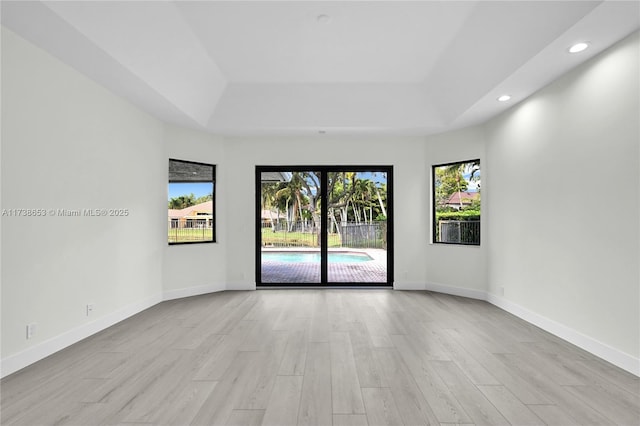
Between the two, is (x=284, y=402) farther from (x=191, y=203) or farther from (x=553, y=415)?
(x=191, y=203)

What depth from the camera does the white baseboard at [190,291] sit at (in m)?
5.24

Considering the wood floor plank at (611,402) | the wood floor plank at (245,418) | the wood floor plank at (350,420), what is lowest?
the wood floor plank at (611,402)

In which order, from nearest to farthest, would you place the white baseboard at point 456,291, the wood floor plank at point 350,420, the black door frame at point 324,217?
the wood floor plank at point 350,420 → the white baseboard at point 456,291 → the black door frame at point 324,217

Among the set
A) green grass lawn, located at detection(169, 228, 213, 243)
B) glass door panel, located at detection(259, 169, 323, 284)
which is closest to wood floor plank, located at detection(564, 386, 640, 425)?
glass door panel, located at detection(259, 169, 323, 284)

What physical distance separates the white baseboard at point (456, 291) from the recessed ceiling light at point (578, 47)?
135 inches

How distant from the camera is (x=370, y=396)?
2367 millimetres

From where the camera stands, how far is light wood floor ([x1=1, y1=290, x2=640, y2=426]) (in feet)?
7.07

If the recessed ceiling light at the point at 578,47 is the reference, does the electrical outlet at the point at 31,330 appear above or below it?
below

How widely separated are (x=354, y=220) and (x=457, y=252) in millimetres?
1790

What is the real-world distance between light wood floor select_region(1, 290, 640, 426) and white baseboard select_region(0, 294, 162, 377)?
88 millimetres

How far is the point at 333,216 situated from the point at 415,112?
2.21 meters

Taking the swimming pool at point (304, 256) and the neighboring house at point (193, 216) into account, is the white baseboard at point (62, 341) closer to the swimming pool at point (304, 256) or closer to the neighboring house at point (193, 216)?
the neighboring house at point (193, 216)

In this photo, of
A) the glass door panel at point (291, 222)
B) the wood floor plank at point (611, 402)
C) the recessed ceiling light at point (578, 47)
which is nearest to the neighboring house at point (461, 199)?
the glass door panel at point (291, 222)

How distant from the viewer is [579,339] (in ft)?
10.8
